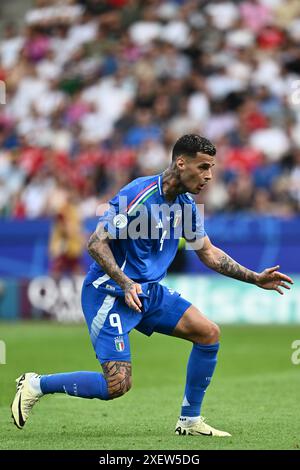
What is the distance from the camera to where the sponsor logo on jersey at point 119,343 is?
7301mm

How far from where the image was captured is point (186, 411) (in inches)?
302

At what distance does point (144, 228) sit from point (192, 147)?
653mm

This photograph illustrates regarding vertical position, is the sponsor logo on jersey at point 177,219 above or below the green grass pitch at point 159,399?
above

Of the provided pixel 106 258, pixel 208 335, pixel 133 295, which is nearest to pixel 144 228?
pixel 106 258

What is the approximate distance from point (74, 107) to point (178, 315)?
577 inches

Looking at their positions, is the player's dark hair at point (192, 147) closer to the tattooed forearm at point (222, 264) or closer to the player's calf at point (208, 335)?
the tattooed forearm at point (222, 264)

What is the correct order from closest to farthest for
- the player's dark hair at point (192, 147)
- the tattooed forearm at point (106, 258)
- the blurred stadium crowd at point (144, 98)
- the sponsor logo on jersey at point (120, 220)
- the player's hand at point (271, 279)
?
the tattooed forearm at point (106, 258) → the sponsor logo on jersey at point (120, 220) → the player's dark hair at point (192, 147) → the player's hand at point (271, 279) → the blurred stadium crowd at point (144, 98)

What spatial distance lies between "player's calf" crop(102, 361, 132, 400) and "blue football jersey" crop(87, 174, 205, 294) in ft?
1.72

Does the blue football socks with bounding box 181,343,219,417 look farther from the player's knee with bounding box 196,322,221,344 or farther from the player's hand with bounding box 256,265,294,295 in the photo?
the player's hand with bounding box 256,265,294,295

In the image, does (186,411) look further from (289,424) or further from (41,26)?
(41,26)

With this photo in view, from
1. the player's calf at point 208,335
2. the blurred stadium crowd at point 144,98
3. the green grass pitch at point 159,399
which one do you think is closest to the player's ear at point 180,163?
the player's calf at point 208,335

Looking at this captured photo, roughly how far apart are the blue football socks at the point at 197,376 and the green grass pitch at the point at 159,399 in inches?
9.6

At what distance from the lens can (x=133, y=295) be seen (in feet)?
23.0
